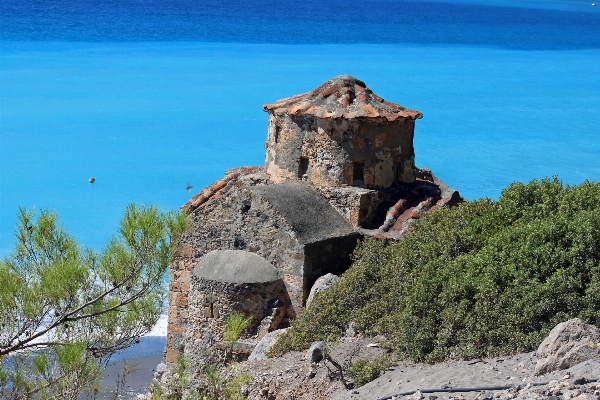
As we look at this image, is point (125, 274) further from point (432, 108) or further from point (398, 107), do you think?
point (432, 108)

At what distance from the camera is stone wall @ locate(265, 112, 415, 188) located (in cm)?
1290

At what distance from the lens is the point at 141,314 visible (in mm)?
8195

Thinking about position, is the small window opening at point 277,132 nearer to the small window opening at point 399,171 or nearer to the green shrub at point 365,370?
the small window opening at point 399,171

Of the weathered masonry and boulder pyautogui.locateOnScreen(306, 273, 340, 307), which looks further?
the weathered masonry

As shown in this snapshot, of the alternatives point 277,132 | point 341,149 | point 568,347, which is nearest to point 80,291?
point 568,347

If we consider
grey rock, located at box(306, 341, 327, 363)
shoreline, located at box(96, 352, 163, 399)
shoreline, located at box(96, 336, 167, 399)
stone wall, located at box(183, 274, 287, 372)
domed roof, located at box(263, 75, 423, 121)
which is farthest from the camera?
shoreline, located at box(96, 336, 167, 399)

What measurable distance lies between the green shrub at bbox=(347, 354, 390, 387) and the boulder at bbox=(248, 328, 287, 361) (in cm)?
210

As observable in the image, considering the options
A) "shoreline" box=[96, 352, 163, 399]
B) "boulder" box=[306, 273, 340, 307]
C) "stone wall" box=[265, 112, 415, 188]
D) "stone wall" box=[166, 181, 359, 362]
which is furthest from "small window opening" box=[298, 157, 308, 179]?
"shoreline" box=[96, 352, 163, 399]

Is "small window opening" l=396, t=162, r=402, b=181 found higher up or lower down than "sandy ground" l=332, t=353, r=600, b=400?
higher up

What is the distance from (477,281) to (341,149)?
4.19 meters

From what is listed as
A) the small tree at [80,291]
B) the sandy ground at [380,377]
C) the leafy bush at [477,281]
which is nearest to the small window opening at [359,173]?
the leafy bush at [477,281]

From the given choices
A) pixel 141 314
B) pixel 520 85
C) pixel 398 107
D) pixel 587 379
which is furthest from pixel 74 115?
pixel 587 379

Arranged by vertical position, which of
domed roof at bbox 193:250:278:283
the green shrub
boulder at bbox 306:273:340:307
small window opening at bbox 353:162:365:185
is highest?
small window opening at bbox 353:162:365:185

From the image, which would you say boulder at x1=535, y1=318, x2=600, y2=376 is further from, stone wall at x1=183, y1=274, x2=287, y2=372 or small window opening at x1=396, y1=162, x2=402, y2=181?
small window opening at x1=396, y1=162, x2=402, y2=181
